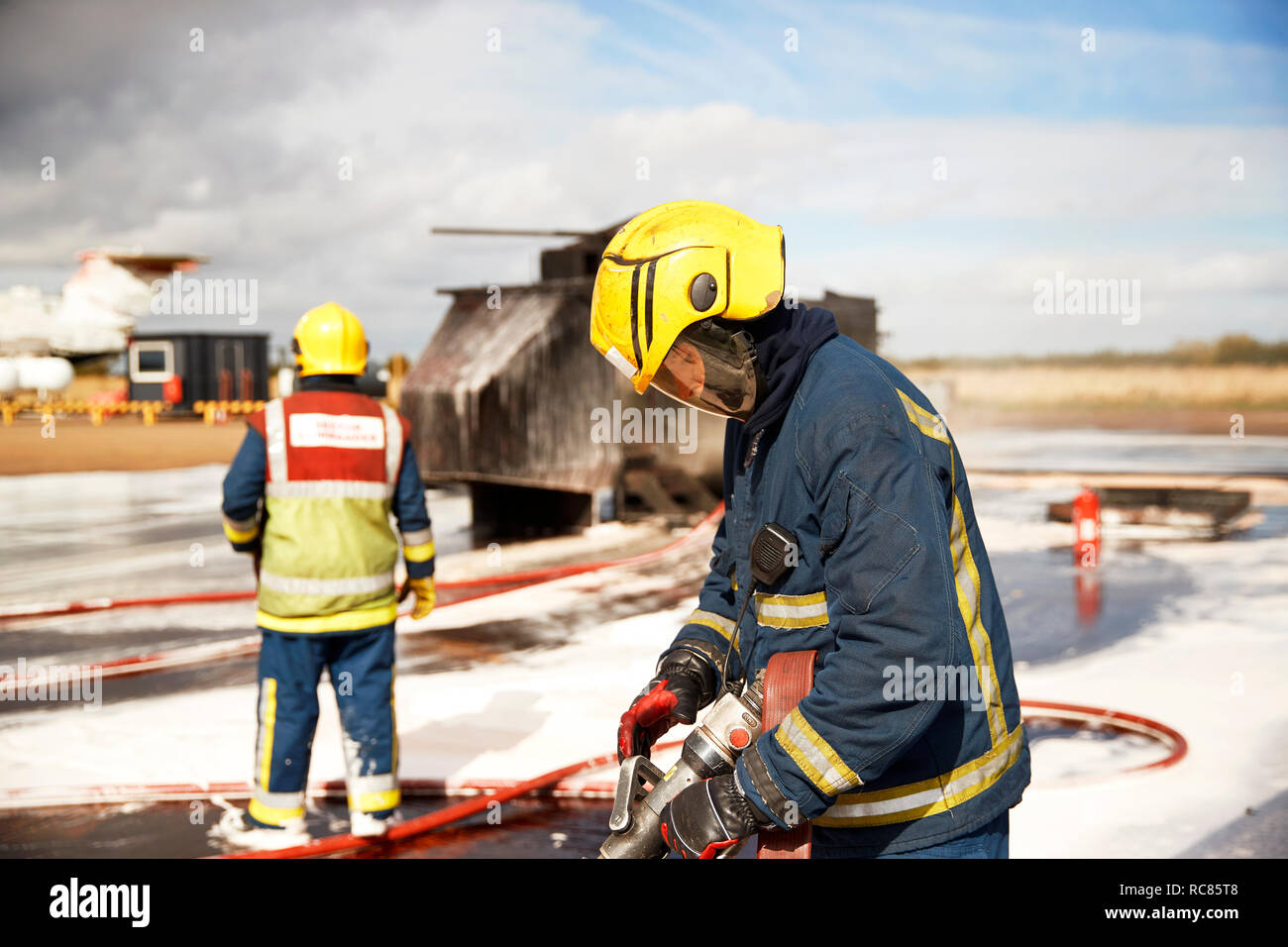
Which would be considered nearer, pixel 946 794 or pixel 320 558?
pixel 946 794

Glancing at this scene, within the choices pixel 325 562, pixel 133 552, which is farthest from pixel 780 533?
pixel 133 552

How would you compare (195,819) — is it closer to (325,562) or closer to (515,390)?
(325,562)

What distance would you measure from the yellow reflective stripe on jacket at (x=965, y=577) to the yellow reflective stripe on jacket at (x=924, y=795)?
8cm

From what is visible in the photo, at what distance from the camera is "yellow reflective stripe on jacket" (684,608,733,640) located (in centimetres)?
225

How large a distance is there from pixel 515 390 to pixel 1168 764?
795 centimetres

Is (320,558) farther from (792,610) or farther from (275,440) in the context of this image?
(792,610)

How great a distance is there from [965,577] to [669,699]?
65cm

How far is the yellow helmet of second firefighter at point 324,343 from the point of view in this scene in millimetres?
4137

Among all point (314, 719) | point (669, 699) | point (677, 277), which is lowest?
point (314, 719)

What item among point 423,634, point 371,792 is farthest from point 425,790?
point 423,634

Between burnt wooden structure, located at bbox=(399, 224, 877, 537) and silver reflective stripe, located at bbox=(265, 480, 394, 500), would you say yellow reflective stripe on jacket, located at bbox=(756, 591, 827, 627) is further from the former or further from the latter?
burnt wooden structure, located at bbox=(399, 224, 877, 537)

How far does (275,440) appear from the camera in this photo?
13.2 feet

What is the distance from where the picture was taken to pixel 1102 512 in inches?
485
